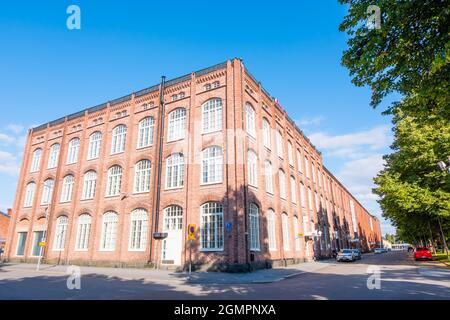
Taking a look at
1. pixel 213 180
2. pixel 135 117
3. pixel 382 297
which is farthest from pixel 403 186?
pixel 135 117

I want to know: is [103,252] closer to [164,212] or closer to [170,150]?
[164,212]

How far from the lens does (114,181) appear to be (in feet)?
80.4

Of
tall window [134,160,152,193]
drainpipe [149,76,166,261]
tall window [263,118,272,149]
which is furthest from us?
tall window [263,118,272,149]

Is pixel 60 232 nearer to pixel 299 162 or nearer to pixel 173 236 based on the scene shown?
pixel 173 236

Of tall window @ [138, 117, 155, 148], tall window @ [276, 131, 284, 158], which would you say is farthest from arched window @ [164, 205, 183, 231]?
tall window @ [276, 131, 284, 158]

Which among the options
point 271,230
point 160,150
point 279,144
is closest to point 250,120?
point 279,144

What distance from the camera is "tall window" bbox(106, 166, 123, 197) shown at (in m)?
24.0

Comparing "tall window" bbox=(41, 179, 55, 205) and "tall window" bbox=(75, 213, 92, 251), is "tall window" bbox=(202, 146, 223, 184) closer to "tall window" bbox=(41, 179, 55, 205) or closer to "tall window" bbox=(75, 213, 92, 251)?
"tall window" bbox=(75, 213, 92, 251)

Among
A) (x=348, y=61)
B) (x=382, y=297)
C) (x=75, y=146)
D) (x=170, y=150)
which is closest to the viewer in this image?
(x=382, y=297)

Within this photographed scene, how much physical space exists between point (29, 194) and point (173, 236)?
70.3ft

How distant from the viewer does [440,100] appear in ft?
29.4

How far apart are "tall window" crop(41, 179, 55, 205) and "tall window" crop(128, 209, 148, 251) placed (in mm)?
12139
